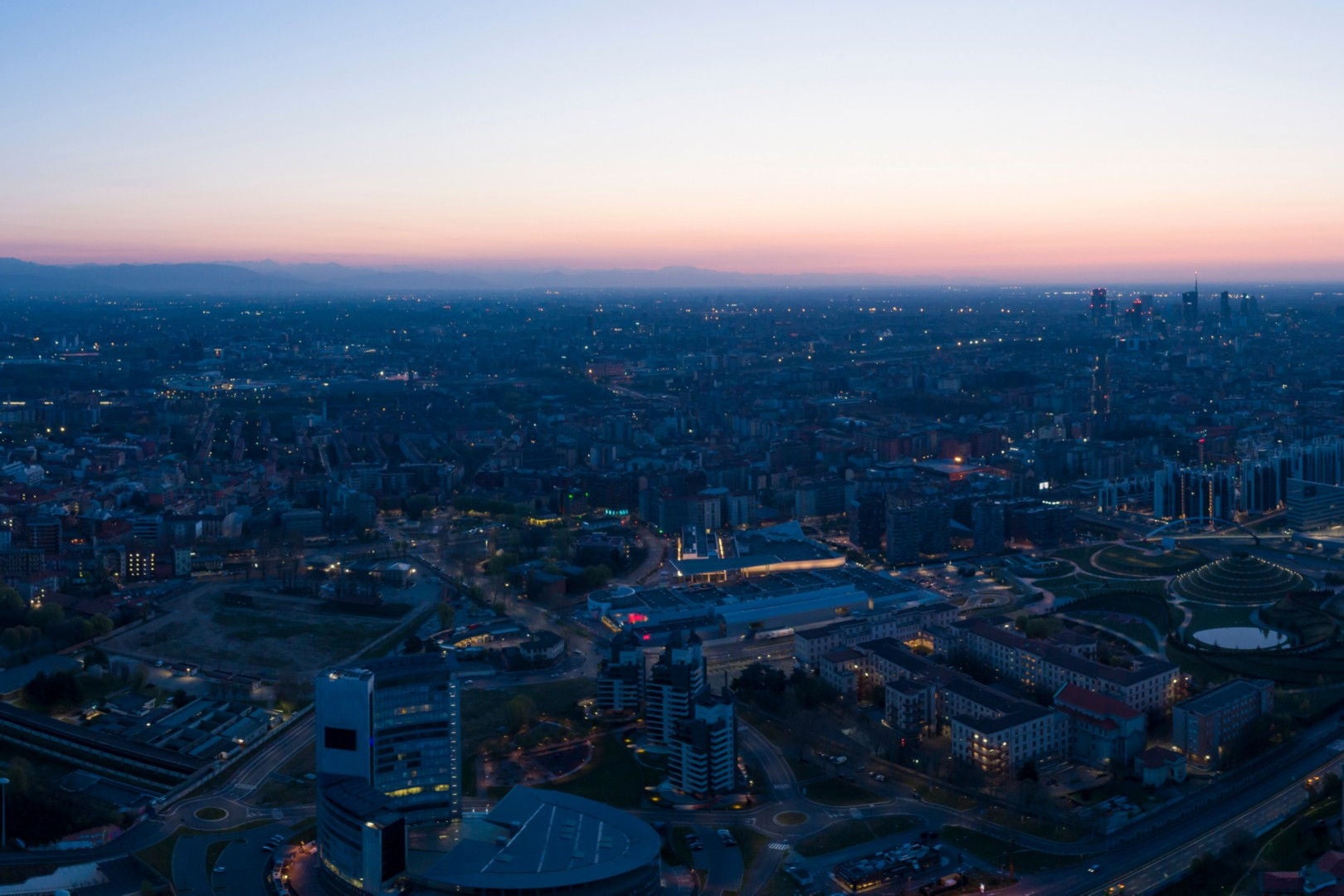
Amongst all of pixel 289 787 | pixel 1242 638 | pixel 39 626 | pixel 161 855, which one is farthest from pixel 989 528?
pixel 161 855

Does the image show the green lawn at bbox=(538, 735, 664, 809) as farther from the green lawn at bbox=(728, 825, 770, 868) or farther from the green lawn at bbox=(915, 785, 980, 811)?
the green lawn at bbox=(915, 785, 980, 811)

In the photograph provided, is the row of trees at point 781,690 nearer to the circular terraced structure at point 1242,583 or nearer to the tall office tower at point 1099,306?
the circular terraced structure at point 1242,583

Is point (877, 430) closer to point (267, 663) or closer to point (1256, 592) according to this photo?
point (1256, 592)

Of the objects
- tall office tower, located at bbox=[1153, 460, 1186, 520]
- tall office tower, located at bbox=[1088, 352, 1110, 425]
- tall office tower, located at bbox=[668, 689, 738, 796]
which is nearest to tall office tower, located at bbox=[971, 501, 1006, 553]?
tall office tower, located at bbox=[1153, 460, 1186, 520]

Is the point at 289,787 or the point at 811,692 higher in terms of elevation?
the point at 811,692

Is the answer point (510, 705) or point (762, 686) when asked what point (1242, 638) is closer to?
point (762, 686)

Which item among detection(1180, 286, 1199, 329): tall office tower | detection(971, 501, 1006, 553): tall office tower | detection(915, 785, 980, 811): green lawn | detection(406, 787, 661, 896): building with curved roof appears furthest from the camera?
detection(1180, 286, 1199, 329): tall office tower
